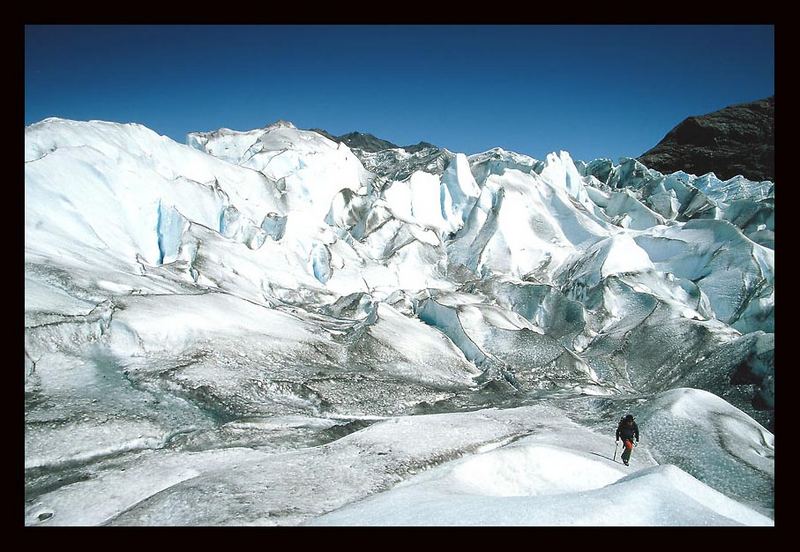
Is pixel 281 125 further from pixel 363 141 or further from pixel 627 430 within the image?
pixel 627 430

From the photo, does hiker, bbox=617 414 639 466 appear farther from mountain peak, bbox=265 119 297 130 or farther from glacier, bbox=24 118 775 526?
mountain peak, bbox=265 119 297 130

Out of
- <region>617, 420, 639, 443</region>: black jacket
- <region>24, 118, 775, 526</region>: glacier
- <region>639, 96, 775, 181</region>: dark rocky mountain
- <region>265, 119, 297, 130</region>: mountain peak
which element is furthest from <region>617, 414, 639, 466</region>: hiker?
<region>639, 96, 775, 181</region>: dark rocky mountain

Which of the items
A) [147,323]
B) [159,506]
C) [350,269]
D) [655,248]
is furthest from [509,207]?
[159,506]

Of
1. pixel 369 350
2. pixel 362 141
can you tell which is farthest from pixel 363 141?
pixel 369 350

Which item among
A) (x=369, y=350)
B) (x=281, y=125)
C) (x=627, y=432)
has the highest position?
(x=281, y=125)

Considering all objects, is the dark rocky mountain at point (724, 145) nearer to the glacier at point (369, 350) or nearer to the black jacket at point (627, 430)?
the glacier at point (369, 350)

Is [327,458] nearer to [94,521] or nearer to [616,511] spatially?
[94,521]

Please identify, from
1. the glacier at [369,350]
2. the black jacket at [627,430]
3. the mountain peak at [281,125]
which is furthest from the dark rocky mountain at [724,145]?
the black jacket at [627,430]
